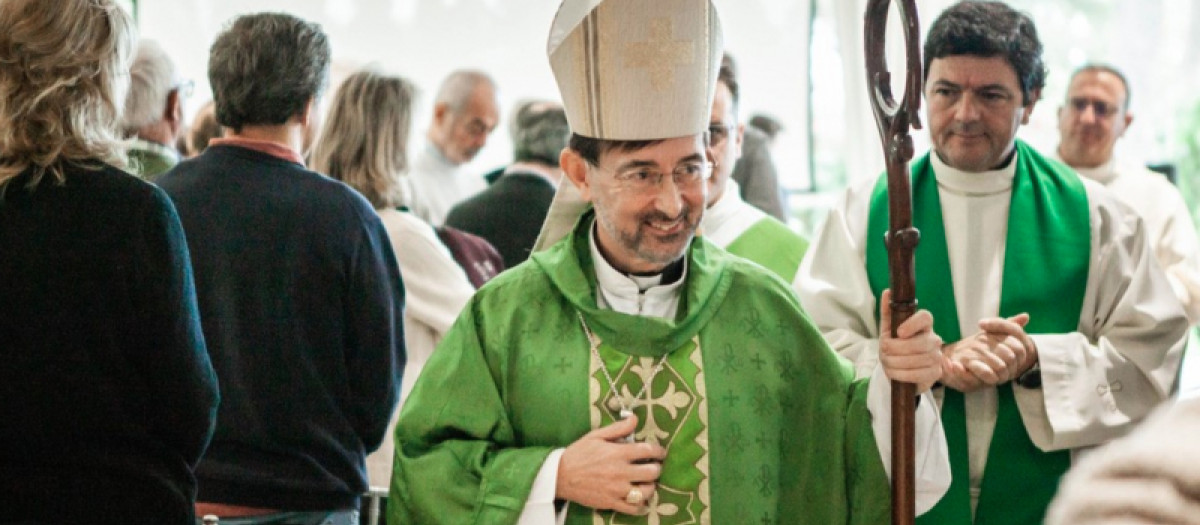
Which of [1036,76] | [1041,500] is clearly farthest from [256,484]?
[1036,76]

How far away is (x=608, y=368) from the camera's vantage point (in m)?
2.57

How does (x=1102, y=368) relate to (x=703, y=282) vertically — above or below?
below

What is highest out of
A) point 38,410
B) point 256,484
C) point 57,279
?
point 57,279

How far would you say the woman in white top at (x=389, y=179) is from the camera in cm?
400

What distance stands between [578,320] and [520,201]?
224 cm

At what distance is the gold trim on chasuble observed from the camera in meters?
2.54

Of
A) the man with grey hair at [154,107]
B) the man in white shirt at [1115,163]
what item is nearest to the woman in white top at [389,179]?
the man with grey hair at [154,107]

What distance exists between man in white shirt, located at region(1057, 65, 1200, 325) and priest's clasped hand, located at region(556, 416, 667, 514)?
2950mm

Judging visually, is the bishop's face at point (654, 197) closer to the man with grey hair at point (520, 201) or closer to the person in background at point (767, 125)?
the man with grey hair at point (520, 201)

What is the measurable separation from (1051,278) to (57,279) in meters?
1.93

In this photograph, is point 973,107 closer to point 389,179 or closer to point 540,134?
point 389,179

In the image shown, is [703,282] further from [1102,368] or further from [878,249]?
[1102,368]

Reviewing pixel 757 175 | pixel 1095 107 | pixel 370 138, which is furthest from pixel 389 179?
pixel 757 175

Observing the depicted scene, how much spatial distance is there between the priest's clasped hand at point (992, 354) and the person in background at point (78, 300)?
142 cm
